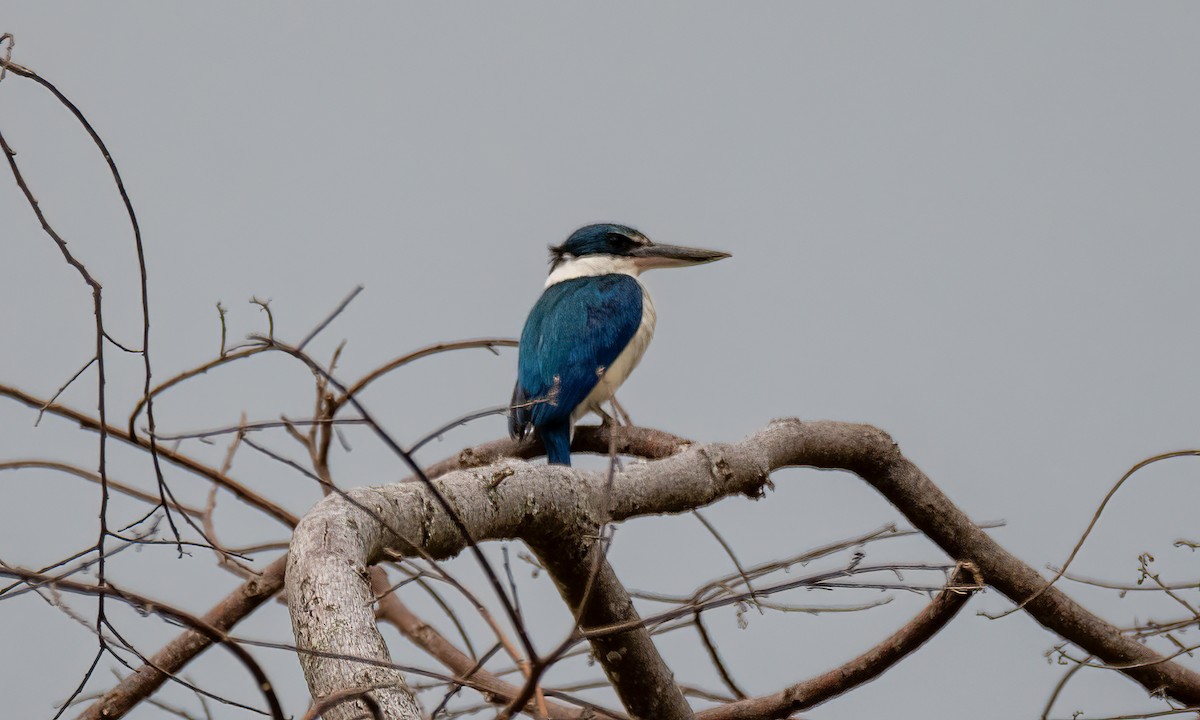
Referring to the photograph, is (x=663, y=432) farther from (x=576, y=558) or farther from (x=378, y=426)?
(x=378, y=426)

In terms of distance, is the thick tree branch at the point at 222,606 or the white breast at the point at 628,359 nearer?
the thick tree branch at the point at 222,606

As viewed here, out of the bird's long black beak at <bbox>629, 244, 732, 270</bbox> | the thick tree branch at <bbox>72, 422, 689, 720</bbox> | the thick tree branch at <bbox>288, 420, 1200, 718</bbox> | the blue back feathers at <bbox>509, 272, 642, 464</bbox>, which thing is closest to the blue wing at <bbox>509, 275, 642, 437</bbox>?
the blue back feathers at <bbox>509, 272, 642, 464</bbox>

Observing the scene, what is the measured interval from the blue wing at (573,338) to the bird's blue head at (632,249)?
7.5 inches

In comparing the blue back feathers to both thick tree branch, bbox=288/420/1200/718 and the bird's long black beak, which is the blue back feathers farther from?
thick tree branch, bbox=288/420/1200/718

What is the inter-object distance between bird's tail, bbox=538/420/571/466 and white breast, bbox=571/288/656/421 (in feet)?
0.39

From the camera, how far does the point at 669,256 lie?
3592 mm

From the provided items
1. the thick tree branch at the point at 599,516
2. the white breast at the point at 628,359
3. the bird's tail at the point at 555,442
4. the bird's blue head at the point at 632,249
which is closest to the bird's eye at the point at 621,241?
the bird's blue head at the point at 632,249

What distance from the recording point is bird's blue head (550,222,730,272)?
3588 millimetres

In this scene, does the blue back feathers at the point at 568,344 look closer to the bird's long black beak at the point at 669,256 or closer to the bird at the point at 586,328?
the bird at the point at 586,328

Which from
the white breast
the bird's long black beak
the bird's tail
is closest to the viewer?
the bird's tail

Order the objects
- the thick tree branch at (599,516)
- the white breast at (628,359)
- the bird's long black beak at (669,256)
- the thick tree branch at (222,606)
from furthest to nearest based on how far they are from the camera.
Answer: the bird's long black beak at (669,256) < the white breast at (628,359) < the thick tree branch at (222,606) < the thick tree branch at (599,516)

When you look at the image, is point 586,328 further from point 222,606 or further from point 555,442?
point 222,606

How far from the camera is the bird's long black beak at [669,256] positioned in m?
3.58

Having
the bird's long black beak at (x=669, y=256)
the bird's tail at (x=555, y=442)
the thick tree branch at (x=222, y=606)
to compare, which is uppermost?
the bird's long black beak at (x=669, y=256)
